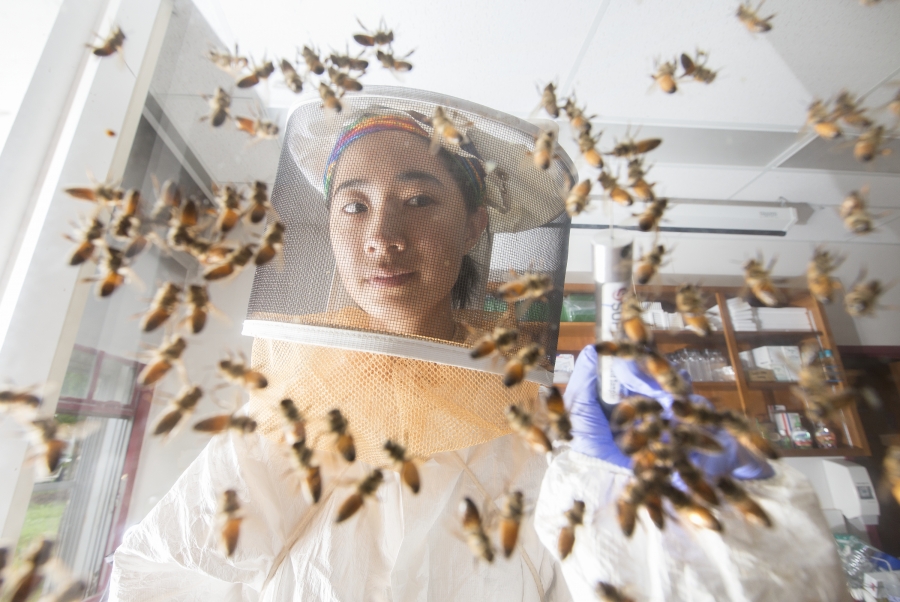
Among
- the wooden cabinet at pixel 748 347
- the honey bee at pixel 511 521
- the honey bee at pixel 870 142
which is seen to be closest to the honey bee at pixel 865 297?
the honey bee at pixel 870 142

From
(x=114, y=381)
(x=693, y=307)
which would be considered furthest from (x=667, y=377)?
(x=114, y=381)

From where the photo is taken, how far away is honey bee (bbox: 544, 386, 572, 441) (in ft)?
3.07

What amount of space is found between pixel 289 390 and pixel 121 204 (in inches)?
26.9

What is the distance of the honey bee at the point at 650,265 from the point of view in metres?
1.03

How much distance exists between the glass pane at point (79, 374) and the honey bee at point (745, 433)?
74.0 inches

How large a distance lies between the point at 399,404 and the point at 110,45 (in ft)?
4.72

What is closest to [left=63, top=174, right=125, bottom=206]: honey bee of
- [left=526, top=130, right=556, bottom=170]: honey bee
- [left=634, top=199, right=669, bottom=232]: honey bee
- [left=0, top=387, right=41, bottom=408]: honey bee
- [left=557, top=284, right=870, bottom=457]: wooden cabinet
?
[left=0, top=387, right=41, bottom=408]: honey bee

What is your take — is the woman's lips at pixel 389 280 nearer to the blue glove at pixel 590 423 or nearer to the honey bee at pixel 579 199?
the honey bee at pixel 579 199

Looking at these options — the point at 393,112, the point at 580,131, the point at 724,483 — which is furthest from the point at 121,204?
the point at 724,483

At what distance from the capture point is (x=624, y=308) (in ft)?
3.32

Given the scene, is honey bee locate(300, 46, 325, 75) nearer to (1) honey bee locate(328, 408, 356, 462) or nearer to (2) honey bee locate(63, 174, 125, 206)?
(2) honey bee locate(63, 174, 125, 206)

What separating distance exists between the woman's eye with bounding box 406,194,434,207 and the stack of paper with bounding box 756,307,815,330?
4497 mm

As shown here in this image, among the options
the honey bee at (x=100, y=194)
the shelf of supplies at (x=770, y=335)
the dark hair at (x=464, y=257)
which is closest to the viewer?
the honey bee at (x=100, y=194)

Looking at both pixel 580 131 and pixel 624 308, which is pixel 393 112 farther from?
pixel 624 308
